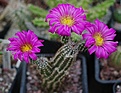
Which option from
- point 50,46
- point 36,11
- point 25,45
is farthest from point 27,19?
point 25,45

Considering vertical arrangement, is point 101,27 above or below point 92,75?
above

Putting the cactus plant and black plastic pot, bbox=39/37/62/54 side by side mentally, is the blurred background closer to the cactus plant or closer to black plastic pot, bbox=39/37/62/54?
black plastic pot, bbox=39/37/62/54

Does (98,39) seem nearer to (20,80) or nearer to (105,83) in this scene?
(105,83)

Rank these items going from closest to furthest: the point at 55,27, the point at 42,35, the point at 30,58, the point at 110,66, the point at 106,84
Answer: the point at 55,27
the point at 30,58
the point at 106,84
the point at 110,66
the point at 42,35

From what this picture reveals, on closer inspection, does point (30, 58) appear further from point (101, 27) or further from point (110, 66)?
point (110, 66)

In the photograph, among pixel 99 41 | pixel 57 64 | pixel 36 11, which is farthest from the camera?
pixel 36 11

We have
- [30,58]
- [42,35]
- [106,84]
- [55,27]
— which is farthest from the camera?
[42,35]

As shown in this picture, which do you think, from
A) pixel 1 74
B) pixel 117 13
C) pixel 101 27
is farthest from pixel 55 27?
pixel 117 13
